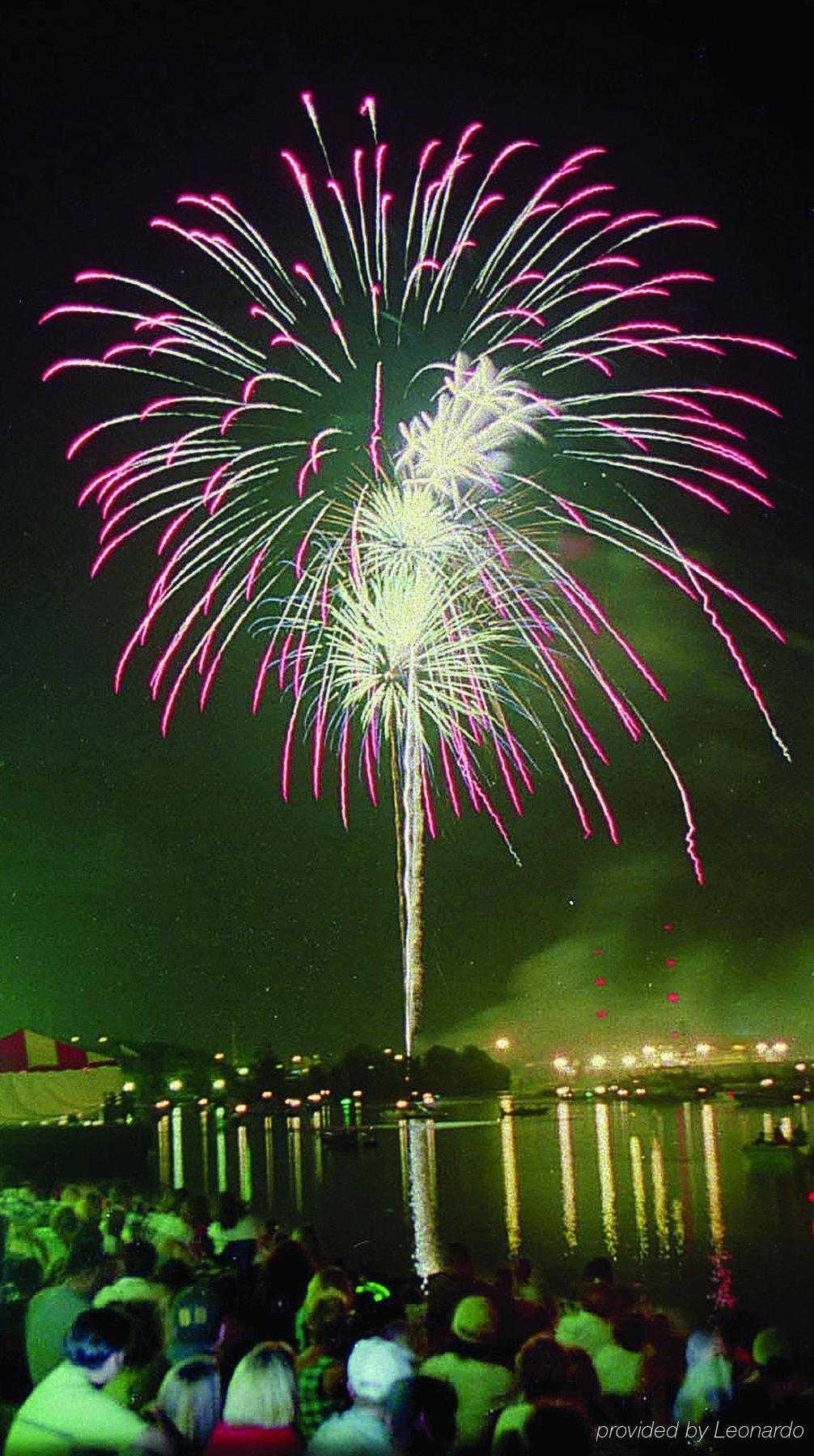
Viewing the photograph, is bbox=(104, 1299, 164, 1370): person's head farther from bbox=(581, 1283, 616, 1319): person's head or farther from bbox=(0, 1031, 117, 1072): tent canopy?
bbox=(0, 1031, 117, 1072): tent canopy

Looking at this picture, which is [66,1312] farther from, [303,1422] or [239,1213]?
[239,1213]

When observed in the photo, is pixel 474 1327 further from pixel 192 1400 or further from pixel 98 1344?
pixel 98 1344

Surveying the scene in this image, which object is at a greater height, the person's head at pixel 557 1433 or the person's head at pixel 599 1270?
the person's head at pixel 557 1433

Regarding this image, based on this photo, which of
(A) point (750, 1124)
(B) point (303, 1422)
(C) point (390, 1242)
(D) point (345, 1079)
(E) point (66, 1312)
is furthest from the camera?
(D) point (345, 1079)

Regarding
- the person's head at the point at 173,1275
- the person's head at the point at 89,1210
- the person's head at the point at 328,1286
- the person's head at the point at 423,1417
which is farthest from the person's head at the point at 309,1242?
the person's head at the point at 423,1417

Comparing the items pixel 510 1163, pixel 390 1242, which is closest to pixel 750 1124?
pixel 510 1163

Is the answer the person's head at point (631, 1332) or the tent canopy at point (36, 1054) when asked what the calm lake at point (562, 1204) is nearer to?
the person's head at point (631, 1332)

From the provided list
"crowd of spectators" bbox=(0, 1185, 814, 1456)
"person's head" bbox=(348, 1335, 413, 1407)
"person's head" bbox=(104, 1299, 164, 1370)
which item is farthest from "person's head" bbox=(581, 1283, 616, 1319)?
"person's head" bbox=(104, 1299, 164, 1370)
